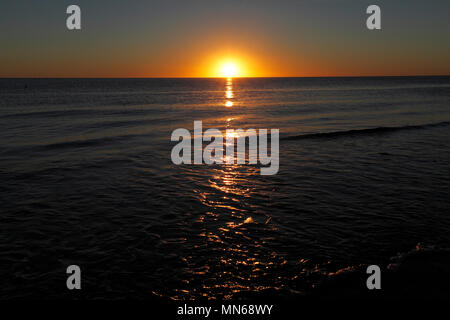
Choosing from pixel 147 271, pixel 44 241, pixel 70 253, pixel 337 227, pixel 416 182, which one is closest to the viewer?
pixel 147 271

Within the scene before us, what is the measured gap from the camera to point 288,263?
6.66 metres

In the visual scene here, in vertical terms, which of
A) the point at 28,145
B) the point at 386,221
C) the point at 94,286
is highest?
the point at 28,145

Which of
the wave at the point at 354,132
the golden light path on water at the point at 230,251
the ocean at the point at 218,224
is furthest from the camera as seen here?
the wave at the point at 354,132

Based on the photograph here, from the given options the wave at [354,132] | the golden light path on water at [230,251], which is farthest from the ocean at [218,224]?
the wave at [354,132]

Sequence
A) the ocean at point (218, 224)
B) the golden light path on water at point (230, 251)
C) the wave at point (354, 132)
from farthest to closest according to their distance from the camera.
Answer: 1. the wave at point (354, 132)
2. the ocean at point (218, 224)
3. the golden light path on water at point (230, 251)

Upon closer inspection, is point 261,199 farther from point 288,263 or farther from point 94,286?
point 94,286

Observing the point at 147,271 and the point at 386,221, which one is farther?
the point at 386,221

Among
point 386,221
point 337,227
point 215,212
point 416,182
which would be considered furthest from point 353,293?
point 416,182

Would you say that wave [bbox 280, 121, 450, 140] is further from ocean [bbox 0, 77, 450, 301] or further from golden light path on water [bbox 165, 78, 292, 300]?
golden light path on water [bbox 165, 78, 292, 300]

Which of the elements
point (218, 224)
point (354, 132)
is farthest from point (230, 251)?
point (354, 132)

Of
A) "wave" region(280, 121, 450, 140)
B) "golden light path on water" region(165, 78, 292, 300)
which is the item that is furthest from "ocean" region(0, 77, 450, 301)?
"wave" region(280, 121, 450, 140)

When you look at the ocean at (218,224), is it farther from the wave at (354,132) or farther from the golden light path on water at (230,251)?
the wave at (354,132)

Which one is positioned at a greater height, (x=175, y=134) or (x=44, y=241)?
(x=175, y=134)

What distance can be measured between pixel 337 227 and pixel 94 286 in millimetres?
5690
